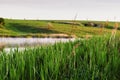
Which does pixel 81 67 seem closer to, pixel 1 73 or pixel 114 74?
pixel 114 74

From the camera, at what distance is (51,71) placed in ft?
26.7

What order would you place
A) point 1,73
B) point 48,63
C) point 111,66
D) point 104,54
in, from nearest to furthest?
1. point 1,73
2. point 48,63
3. point 111,66
4. point 104,54

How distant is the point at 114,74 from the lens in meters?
8.63

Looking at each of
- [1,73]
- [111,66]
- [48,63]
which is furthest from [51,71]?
[111,66]

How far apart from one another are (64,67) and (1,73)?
1.38 metres

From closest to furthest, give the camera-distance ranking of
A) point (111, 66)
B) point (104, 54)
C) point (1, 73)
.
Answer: point (1, 73)
point (111, 66)
point (104, 54)

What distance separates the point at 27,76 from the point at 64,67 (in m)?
0.84

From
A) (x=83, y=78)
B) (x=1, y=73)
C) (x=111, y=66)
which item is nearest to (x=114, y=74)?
(x=111, y=66)

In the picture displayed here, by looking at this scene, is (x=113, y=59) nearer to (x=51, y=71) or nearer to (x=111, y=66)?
(x=111, y=66)

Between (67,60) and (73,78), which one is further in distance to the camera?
(67,60)

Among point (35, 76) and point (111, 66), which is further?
point (111, 66)

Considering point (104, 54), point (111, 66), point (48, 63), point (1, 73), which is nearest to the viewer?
point (1, 73)

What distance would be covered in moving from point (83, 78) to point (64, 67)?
760 mm

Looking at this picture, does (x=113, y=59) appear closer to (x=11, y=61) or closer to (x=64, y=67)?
(x=64, y=67)
